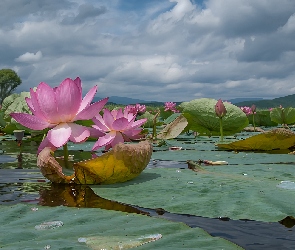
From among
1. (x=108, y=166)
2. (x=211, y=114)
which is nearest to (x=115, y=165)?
(x=108, y=166)

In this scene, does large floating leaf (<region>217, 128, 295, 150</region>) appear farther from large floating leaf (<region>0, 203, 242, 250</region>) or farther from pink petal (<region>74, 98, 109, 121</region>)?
large floating leaf (<region>0, 203, 242, 250</region>)

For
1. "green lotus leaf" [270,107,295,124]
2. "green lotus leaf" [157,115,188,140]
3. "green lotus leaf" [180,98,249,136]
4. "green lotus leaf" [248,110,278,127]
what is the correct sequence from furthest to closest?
"green lotus leaf" [248,110,278,127], "green lotus leaf" [270,107,295,124], "green lotus leaf" [180,98,249,136], "green lotus leaf" [157,115,188,140]

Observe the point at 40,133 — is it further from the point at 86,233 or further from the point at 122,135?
the point at 86,233

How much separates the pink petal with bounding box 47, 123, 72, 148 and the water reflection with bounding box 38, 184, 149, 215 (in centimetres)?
23

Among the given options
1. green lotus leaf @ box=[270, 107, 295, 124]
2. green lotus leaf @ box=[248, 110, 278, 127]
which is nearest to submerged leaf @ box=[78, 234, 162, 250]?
green lotus leaf @ box=[270, 107, 295, 124]

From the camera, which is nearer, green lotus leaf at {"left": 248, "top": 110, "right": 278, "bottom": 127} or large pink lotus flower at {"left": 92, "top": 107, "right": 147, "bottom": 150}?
large pink lotus flower at {"left": 92, "top": 107, "right": 147, "bottom": 150}

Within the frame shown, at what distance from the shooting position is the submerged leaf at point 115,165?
→ 2006 millimetres

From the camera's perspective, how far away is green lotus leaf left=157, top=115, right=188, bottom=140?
461 cm

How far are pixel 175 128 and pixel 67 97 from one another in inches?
115

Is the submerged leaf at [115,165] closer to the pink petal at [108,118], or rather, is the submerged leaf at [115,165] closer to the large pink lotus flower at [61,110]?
the large pink lotus flower at [61,110]

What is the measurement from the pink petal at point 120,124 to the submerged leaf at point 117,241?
4.46ft

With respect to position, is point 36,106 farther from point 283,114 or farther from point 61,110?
point 283,114

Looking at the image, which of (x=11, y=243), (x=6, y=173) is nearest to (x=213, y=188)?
(x=11, y=243)

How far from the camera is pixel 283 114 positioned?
9.60m
